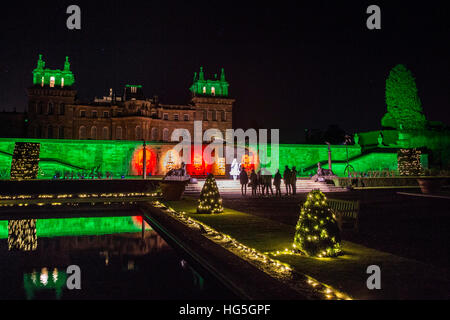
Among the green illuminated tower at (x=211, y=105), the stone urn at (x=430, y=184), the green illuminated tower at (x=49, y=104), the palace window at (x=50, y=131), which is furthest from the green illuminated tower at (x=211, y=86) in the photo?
the stone urn at (x=430, y=184)

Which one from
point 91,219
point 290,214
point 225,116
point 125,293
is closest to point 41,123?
point 225,116

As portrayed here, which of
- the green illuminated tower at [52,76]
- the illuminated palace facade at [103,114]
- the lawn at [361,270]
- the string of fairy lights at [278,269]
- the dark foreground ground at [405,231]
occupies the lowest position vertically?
the dark foreground ground at [405,231]

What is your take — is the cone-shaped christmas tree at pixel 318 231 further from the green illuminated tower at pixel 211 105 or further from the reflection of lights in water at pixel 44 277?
the green illuminated tower at pixel 211 105

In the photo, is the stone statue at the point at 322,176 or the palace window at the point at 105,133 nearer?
the stone statue at the point at 322,176

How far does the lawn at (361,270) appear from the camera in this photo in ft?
12.3

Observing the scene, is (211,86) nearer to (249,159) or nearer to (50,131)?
Result: (249,159)

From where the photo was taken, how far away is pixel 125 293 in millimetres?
4074

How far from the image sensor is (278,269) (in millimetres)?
4508

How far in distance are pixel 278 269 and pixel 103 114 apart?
48985mm

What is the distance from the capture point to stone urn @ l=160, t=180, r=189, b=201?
1479 cm

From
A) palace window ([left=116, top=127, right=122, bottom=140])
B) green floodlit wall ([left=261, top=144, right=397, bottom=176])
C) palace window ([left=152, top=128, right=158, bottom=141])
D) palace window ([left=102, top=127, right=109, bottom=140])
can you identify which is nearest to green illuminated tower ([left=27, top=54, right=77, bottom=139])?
palace window ([left=102, top=127, right=109, bottom=140])

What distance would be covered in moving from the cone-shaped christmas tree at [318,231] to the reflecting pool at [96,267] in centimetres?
194

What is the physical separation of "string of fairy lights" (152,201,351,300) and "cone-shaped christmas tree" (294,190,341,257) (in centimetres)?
79

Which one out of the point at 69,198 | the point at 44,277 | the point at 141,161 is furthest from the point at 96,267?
→ the point at 141,161
